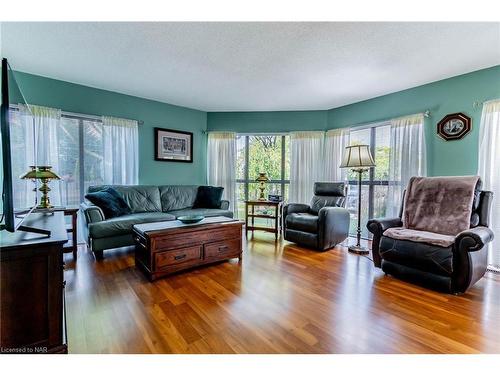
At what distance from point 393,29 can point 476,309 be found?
7.58ft

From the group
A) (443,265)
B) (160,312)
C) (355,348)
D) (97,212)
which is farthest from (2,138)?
(443,265)

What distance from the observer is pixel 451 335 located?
4.96ft

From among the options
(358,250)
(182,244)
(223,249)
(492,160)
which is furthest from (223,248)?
(492,160)

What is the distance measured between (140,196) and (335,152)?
336 cm

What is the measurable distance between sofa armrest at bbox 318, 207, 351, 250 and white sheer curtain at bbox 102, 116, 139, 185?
3005 mm

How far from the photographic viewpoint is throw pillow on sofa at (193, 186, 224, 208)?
4105 mm

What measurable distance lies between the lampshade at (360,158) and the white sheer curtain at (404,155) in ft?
1.78

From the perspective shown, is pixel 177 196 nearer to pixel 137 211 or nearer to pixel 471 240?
pixel 137 211

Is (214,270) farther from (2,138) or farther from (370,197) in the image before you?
(370,197)

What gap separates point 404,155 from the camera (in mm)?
3346

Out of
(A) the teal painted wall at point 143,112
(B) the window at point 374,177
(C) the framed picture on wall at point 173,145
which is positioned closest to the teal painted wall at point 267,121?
(A) the teal painted wall at point 143,112

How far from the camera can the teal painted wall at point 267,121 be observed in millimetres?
4512

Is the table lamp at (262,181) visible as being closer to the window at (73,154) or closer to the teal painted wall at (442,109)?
the teal painted wall at (442,109)

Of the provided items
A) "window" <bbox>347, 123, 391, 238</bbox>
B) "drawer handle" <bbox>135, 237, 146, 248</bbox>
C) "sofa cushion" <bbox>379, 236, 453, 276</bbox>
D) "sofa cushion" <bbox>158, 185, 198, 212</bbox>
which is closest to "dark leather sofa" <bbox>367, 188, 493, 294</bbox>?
"sofa cushion" <bbox>379, 236, 453, 276</bbox>
